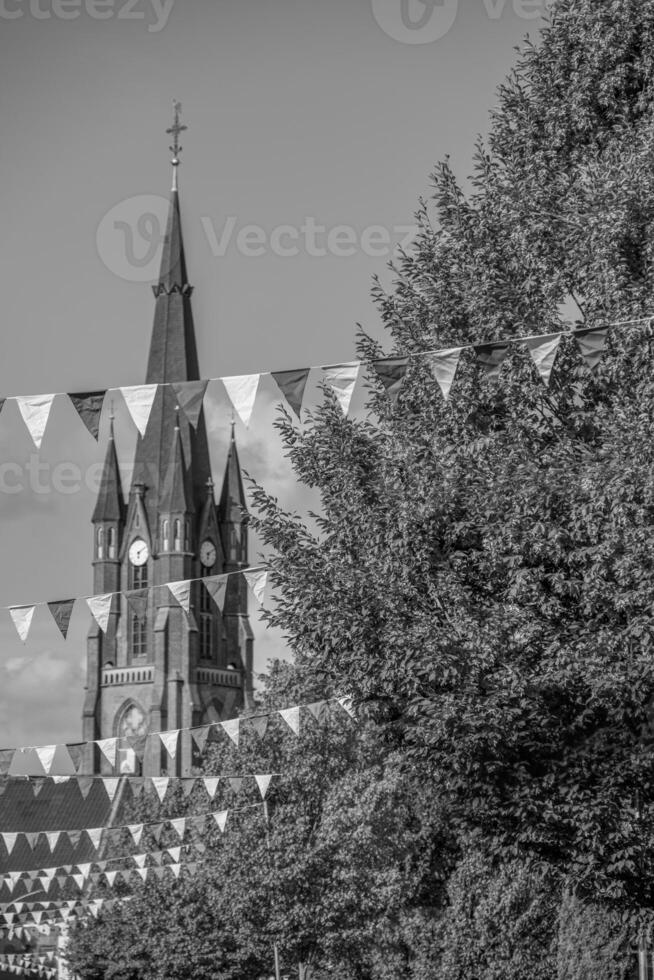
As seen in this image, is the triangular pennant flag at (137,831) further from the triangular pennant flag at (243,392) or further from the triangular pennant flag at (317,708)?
the triangular pennant flag at (243,392)

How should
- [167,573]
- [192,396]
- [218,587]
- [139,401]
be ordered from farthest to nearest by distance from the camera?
[167,573] → [218,587] → [139,401] → [192,396]

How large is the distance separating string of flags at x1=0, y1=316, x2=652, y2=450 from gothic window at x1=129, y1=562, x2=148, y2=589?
3602 inches

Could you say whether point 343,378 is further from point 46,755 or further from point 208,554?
point 208,554

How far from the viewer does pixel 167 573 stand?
105562 mm

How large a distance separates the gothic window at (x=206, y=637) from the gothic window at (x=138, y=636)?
13.5 ft

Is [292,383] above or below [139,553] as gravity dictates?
below

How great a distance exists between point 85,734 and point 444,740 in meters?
94.6

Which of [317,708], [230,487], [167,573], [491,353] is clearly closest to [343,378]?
[491,353]

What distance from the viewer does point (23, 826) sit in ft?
385

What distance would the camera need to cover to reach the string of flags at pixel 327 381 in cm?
1412

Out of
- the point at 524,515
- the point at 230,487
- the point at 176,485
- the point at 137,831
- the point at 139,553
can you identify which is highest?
the point at 230,487

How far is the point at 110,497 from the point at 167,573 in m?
7.95

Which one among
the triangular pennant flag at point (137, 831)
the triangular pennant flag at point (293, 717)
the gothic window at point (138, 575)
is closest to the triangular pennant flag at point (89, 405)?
the triangular pennant flag at point (293, 717)

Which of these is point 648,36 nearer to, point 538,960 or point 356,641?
point 356,641
